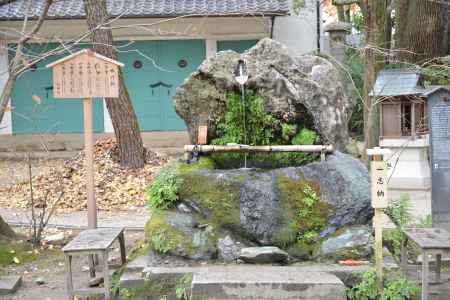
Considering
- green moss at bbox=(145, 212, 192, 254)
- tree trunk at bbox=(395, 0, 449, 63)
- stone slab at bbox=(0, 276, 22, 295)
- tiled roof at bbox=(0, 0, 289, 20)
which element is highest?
tiled roof at bbox=(0, 0, 289, 20)

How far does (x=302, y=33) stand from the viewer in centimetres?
1642

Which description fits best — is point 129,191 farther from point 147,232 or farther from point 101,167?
point 147,232

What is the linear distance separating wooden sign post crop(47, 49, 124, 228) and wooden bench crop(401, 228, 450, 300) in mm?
3256

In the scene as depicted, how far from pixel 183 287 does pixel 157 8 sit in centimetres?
1117

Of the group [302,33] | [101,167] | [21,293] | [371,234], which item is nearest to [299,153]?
[371,234]

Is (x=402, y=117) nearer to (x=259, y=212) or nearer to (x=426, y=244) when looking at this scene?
(x=259, y=212)

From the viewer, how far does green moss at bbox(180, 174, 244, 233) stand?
6.02m

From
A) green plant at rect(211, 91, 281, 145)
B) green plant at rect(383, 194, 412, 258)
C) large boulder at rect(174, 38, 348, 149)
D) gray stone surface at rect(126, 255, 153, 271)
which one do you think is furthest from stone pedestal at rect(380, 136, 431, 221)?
gray stone surface at rect(126, 255, 153, 271)

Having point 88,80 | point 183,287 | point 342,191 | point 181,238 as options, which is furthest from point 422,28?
point 183,287

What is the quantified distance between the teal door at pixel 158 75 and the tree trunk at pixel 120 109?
4.24 metres

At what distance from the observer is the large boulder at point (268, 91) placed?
23.5ft

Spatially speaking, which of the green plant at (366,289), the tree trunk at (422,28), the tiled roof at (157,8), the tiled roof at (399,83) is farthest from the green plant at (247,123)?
the tiled roof at (157,8)

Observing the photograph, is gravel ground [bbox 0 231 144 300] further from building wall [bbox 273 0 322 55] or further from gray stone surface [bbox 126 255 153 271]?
building wall [bbox 273 0 322 55]

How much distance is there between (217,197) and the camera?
609 centimetres
